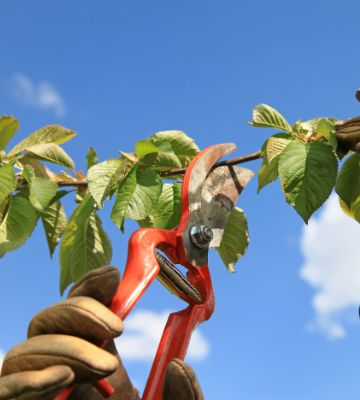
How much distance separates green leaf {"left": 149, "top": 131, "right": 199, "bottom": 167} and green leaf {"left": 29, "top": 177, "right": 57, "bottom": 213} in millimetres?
312

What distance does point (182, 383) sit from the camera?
113cm

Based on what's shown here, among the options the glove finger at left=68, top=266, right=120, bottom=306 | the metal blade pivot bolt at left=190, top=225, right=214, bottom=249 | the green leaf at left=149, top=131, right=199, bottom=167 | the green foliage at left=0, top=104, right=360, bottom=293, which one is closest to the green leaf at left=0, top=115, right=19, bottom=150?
the green foliage at left=0, top=104, right=360, bottom=293

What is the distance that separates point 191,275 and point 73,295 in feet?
1.32

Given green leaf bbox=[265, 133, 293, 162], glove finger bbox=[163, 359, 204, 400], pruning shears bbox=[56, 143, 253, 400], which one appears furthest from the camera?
green leaf bbox=[265, 133, 293, 162]

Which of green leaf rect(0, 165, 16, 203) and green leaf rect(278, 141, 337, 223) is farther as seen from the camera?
green leaf rect(0, 165, 16, 203)

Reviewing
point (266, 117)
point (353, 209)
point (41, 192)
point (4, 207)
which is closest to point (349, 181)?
point (353, 209)

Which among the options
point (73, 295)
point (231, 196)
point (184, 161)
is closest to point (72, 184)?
point (184, 161)

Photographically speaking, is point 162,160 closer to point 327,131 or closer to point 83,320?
point 327,131

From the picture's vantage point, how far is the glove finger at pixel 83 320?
1.08 metres

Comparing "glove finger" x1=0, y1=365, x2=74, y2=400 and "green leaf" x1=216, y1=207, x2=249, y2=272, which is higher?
"green leaf" x1=216, y1=207, x2=249, y2=272

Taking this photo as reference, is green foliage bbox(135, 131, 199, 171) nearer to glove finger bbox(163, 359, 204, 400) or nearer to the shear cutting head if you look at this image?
the shear cutting head

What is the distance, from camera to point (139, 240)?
4.38 ft

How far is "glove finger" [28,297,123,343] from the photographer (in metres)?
1.08

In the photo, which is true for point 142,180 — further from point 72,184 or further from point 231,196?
point 72,184
